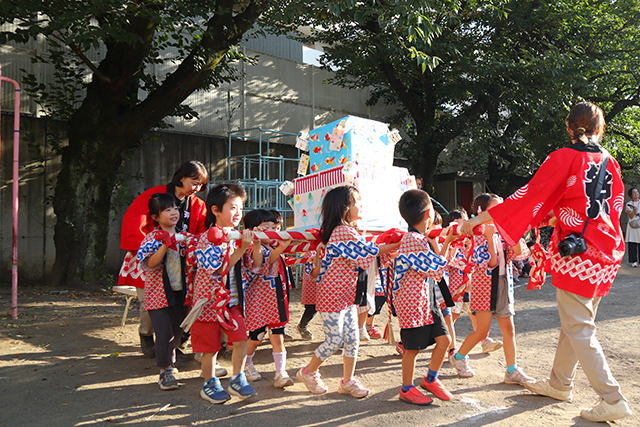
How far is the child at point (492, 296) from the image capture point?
3973 mm

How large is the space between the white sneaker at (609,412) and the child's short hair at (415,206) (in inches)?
65.3

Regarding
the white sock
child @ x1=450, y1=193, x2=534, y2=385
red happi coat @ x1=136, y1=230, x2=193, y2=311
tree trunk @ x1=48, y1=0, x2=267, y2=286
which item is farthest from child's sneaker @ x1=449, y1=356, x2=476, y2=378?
tree trunk @ x1=48, y1=0, x2=267, y2=286

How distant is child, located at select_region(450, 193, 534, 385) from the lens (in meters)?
→ 3.97

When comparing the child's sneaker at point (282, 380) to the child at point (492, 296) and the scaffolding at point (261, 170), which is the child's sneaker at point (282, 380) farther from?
the scaffolding at point (261, 170)

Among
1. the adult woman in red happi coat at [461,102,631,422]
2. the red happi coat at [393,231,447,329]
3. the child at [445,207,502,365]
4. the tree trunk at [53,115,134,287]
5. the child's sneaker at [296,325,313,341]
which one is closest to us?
the adult woman in red happi coat at [461,102,631,422]

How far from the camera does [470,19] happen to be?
12.0 m

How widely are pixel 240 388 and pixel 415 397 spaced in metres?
1.26

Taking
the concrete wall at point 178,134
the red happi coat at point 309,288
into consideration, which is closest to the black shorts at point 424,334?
the red happi coat at point 309,288

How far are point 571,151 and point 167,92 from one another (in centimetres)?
687

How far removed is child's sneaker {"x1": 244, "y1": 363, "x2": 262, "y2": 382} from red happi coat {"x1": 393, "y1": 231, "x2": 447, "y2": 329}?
1380 millimetres

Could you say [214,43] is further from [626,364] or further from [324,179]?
[626,364]

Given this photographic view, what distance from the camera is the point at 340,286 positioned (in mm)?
3588

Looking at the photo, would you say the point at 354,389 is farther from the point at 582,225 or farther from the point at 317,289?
the point at 582,225

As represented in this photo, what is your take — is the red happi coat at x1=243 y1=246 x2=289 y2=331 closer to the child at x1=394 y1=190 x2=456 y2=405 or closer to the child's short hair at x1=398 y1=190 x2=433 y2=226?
the child at x1=394 y1=190 x2=456 y2=405
